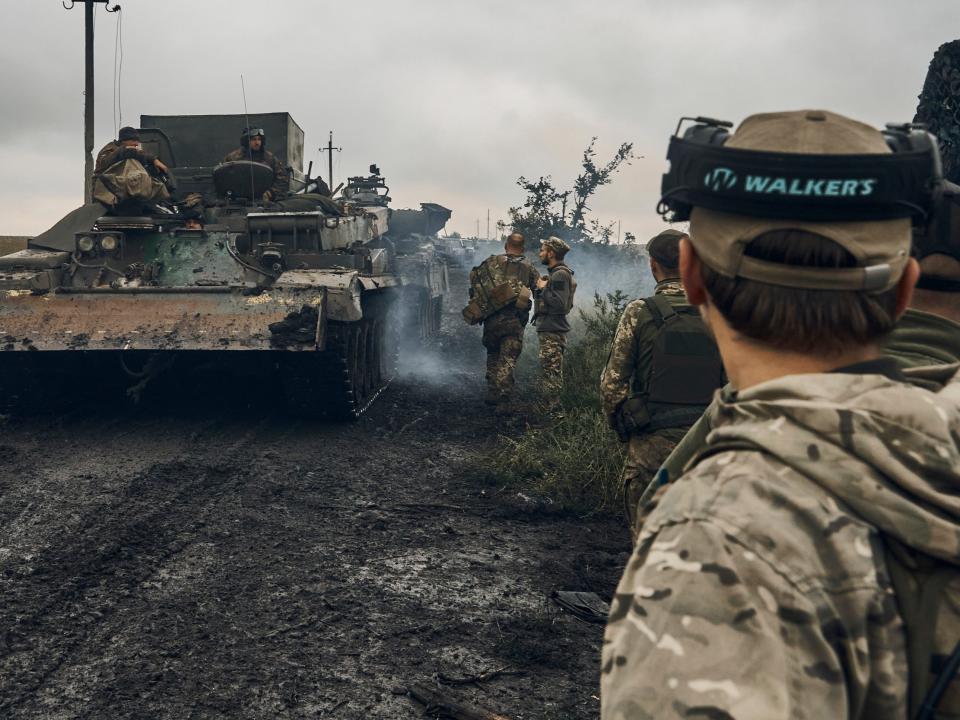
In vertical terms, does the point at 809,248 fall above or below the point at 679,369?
above

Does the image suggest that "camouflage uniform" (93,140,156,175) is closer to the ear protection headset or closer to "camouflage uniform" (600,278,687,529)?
"camouflage uniform" (600,278,687,529)

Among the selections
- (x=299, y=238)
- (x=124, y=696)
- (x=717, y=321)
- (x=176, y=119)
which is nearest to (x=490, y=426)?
(x=299, y=238)

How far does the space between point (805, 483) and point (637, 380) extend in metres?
2.99

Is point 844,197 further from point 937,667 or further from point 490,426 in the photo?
point 490,426

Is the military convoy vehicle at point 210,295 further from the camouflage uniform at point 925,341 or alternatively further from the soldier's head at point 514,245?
the camouflage uniform at point 925,341

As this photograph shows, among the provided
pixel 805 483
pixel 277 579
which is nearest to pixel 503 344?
pixel 277 579

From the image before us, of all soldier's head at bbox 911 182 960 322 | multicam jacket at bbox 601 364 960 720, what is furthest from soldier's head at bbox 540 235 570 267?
multicam jacket at bbox 601 364 960 720

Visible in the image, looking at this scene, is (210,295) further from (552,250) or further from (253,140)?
(253,140)

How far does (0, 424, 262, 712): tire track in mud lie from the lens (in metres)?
3.61

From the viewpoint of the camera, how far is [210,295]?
25.3ft

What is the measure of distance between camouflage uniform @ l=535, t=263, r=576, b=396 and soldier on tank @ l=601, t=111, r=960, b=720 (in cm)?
783

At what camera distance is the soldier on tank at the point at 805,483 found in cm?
90

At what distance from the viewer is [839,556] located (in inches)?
36.2

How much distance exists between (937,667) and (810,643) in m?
0.16
